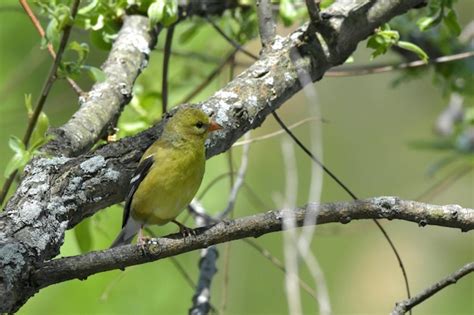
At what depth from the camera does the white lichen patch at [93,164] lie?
2512 millimetres

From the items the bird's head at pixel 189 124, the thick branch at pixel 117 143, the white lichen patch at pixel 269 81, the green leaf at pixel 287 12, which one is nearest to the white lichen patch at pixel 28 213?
the thick branch at pixel 117 143

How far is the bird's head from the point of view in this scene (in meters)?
2.82

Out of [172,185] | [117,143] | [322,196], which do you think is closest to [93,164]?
[117,143]

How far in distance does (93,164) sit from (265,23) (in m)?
0.92

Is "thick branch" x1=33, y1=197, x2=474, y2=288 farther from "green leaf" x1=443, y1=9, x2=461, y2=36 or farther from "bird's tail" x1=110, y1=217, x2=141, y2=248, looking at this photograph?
"green leaf" x1=443, y1=9, x2=461, y2=36

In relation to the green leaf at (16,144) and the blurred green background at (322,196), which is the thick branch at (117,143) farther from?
the blurred green background at (322,196)

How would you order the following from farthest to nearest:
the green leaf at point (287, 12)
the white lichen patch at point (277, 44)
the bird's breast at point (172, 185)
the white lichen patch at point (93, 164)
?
the green leaf at point (287, 12) < the bird's breast at point (172, 185) < the white lichen patch at point (277, 44) < the white lichen patch at point (93, 164)

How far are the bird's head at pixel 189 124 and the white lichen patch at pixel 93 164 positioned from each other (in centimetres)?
31

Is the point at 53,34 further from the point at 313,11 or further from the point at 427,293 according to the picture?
the point at 427,293

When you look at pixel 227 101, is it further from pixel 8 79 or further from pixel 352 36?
pixel 8 79

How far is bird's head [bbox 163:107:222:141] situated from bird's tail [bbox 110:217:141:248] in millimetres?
462

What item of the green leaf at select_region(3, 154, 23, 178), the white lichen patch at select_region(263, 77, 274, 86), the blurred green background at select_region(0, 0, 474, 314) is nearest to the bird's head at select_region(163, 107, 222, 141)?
the white lichen patch at select_region(263, 77, 274, 86)

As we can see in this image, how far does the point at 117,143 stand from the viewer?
2.69 m

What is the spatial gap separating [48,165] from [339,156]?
145 inches
